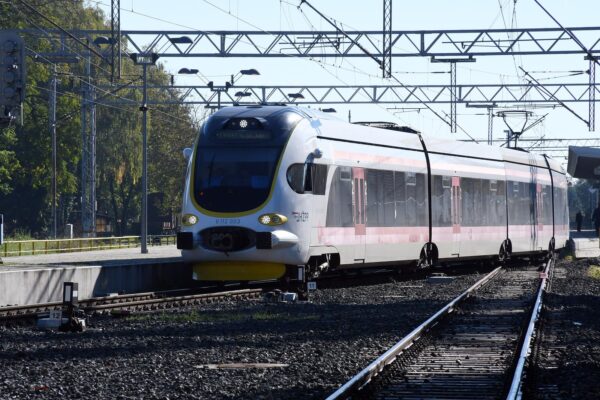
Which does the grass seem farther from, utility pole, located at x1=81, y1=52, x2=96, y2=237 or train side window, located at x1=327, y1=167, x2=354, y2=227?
utility pole, located at x1=81, y1=52, x2=96, y2=237

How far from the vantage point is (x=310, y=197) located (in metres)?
23.5

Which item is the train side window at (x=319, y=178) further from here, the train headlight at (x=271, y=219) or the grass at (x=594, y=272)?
the grass at (x=594, y=272)

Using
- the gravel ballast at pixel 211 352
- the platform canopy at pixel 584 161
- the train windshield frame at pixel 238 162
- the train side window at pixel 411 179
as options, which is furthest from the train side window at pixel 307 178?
the platform canopy at pixel 584 161

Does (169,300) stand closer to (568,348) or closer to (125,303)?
(125,303)

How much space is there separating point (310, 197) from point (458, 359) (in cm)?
1065

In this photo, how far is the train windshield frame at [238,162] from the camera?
75.2ft

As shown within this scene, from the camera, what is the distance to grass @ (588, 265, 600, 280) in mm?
33500

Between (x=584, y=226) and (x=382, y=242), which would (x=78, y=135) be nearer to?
(x=382, y=242)

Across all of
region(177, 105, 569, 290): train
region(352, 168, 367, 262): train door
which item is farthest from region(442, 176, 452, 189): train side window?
region(352, 168, 367, 262): train door

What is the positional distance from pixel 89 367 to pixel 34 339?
3.04 m

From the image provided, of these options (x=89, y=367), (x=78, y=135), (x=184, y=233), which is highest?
(x=78, y=135)

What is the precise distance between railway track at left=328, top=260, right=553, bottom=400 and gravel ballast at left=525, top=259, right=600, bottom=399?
0.22 m

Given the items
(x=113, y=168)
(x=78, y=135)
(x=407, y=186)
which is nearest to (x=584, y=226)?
(x=113, y=168)

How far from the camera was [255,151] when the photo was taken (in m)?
23.3
